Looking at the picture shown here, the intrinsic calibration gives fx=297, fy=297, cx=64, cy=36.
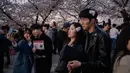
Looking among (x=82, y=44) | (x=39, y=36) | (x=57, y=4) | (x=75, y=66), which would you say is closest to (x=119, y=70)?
(x=75, y=66)

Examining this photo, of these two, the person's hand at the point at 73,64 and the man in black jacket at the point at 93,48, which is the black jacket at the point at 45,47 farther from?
the person's hand at the point at 73,64

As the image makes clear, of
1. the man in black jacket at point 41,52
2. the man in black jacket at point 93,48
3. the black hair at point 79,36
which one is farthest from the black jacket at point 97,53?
the man in black jacket at point 41,52

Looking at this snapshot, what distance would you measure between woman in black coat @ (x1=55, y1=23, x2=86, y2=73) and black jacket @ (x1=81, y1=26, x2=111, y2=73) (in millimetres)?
91

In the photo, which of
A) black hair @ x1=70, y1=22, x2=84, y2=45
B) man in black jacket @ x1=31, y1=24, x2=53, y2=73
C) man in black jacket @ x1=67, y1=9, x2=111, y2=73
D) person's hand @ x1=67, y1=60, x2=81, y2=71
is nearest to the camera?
person's hand @ x1=67, y1=60, x2=81, y2=71

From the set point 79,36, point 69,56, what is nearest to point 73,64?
point 69,56

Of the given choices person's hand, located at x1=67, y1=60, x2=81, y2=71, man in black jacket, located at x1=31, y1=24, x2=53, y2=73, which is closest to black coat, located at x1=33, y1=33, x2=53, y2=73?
man in black jacket, located at x1=31, y1=24, x2=53, y2=73

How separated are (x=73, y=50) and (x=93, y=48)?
27 cm

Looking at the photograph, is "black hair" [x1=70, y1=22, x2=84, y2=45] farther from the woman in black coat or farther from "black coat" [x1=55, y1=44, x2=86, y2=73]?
"black coat" [x1=55, y1=44, x2=86, y2=73]

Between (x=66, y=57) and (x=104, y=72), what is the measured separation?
0.53 metres

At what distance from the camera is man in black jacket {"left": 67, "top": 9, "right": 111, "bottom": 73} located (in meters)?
3.60

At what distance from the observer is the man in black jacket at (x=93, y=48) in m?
3.60

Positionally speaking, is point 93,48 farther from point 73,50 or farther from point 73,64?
point 73,64

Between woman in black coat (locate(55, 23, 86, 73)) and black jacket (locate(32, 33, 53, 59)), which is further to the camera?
black jacket (locate(32, 33, 53, 59))

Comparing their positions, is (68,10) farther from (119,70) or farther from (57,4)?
(119,70)
